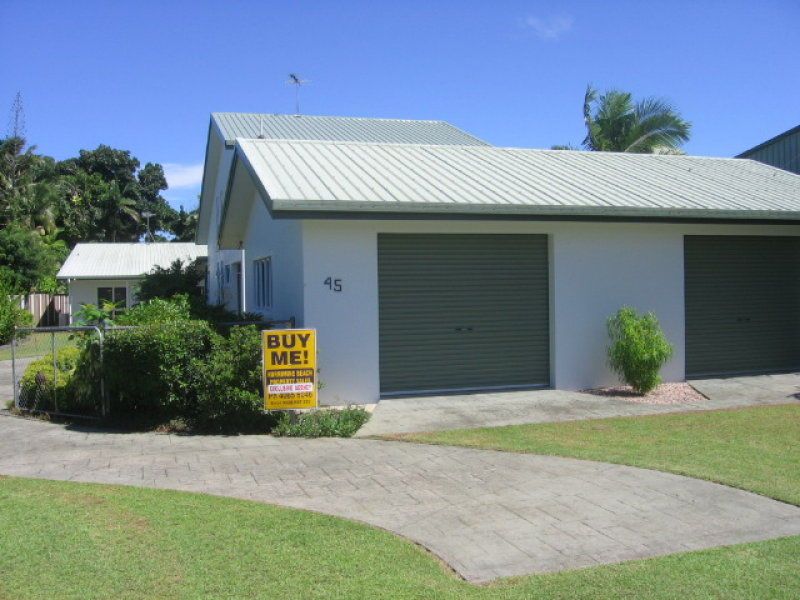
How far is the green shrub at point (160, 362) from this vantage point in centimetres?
973

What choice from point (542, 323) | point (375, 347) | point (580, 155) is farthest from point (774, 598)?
point (580, 155)

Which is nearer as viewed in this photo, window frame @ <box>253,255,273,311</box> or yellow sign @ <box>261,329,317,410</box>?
yellow sign @ <box>261,329,317,410</box>

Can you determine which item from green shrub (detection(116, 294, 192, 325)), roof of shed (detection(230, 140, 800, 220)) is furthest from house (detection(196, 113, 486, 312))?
green shrub (detection(116, 294, 192, 325))

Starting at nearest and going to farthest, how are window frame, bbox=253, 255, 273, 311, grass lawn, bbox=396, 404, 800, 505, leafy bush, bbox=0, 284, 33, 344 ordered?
grass lawn, bbox=396, 404, 800, 505 < window frame, bbox=253, 255, 273, 311 < leafy bush, bbox=0, 284, 33, 344

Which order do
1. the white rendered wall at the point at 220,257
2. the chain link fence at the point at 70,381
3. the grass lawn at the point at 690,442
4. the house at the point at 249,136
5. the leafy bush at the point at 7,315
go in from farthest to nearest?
the leafy bush at the point at 7,315 < the house at the point at 249,136 < the white rendered wall at the point at 220,257 < the chain link fence at the point at 70,381 < the grass lawn at the point at 690,442

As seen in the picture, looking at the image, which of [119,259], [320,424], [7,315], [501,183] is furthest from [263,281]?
[119,259]

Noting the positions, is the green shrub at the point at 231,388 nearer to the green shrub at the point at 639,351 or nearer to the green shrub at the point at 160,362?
the green shrub at the point at 160,362

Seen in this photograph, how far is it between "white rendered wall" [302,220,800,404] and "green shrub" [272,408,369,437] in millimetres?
1206

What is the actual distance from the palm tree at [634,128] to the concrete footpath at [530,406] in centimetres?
2049

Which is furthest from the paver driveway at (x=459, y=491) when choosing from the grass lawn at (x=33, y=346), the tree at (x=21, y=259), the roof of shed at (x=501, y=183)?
the tree at (x=21, y=259)

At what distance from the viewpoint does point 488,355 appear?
1242 centimetres

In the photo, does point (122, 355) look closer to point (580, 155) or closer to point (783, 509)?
point (783, 509)

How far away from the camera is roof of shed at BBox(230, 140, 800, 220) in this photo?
1118 centimetres

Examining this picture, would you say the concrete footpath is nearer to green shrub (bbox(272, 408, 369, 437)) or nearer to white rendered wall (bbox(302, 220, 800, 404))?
green shrub (bbox(272, 408, 369, 437))
